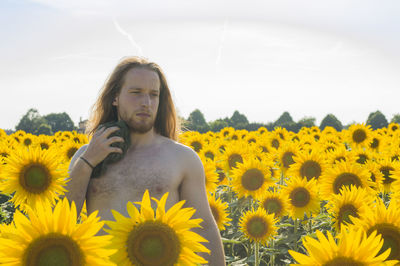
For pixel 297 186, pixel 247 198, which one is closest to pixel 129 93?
pixel 297 186

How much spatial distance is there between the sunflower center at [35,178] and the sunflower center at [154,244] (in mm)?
2231

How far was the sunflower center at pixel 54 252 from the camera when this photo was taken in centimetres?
175

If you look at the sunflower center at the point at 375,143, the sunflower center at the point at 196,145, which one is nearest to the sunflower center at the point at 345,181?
the sunflower center at the point at 196,145

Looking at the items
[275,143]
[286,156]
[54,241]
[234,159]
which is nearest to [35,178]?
[54,241]

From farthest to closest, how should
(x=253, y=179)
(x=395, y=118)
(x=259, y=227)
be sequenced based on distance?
1. (x=395, y=118)
2. (x=253, y=179)
3. (x=259, y=227)

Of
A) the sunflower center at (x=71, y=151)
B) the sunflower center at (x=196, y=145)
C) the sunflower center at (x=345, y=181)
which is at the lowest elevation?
the sunflower center at (x=196, y=145)

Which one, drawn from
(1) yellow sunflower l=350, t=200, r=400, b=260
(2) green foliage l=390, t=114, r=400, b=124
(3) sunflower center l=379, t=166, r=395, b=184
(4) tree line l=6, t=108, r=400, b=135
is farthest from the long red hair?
(2) green foliage l=390, t=114, r=400, b=124

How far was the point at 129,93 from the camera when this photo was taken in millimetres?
3818

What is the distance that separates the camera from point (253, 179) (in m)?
6.93

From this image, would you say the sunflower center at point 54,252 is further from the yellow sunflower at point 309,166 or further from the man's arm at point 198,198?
the yellow sunflower at point 309,166

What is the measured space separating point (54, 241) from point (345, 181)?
4869 millimetres

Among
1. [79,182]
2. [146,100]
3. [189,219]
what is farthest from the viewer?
[146,100]

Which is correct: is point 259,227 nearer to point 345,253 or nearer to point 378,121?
point 345,253

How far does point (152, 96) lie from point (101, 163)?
0.87 m
